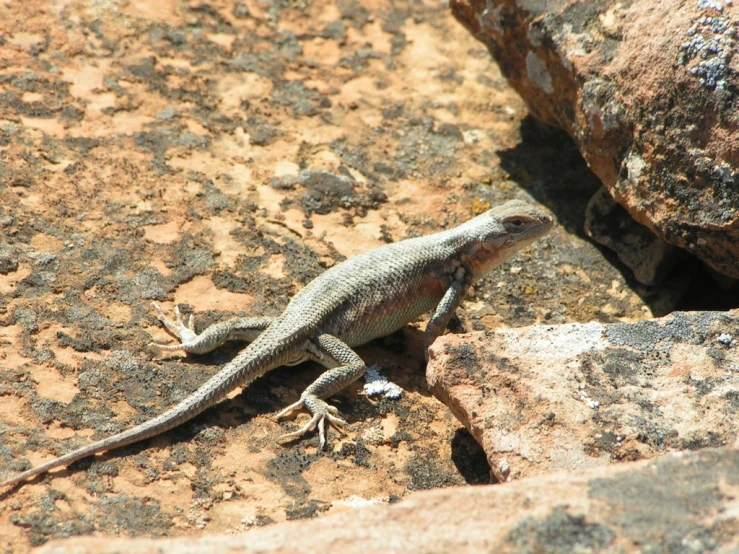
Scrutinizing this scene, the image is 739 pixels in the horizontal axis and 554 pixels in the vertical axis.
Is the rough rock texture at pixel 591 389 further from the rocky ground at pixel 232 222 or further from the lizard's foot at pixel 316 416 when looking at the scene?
the lizard's foot at pixel 316 416

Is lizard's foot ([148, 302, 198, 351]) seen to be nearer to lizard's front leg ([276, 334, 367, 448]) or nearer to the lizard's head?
lizard's front leg ([276, 334, 367, 448])

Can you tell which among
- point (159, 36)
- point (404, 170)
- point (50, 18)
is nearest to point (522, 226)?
point (404, 170)

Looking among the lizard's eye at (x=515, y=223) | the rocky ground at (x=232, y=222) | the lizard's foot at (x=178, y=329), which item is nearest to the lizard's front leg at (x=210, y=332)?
the lizard's foot at (x=178, y=329)

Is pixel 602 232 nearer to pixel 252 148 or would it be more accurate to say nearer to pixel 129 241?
pixel 252 148

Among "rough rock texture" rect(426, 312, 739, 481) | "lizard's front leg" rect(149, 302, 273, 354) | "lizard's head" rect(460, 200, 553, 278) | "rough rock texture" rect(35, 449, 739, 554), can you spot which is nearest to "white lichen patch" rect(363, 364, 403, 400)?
"rough rock texture" rect(426, 312, 739, 481)

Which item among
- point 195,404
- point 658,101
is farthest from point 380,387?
point 658,101
